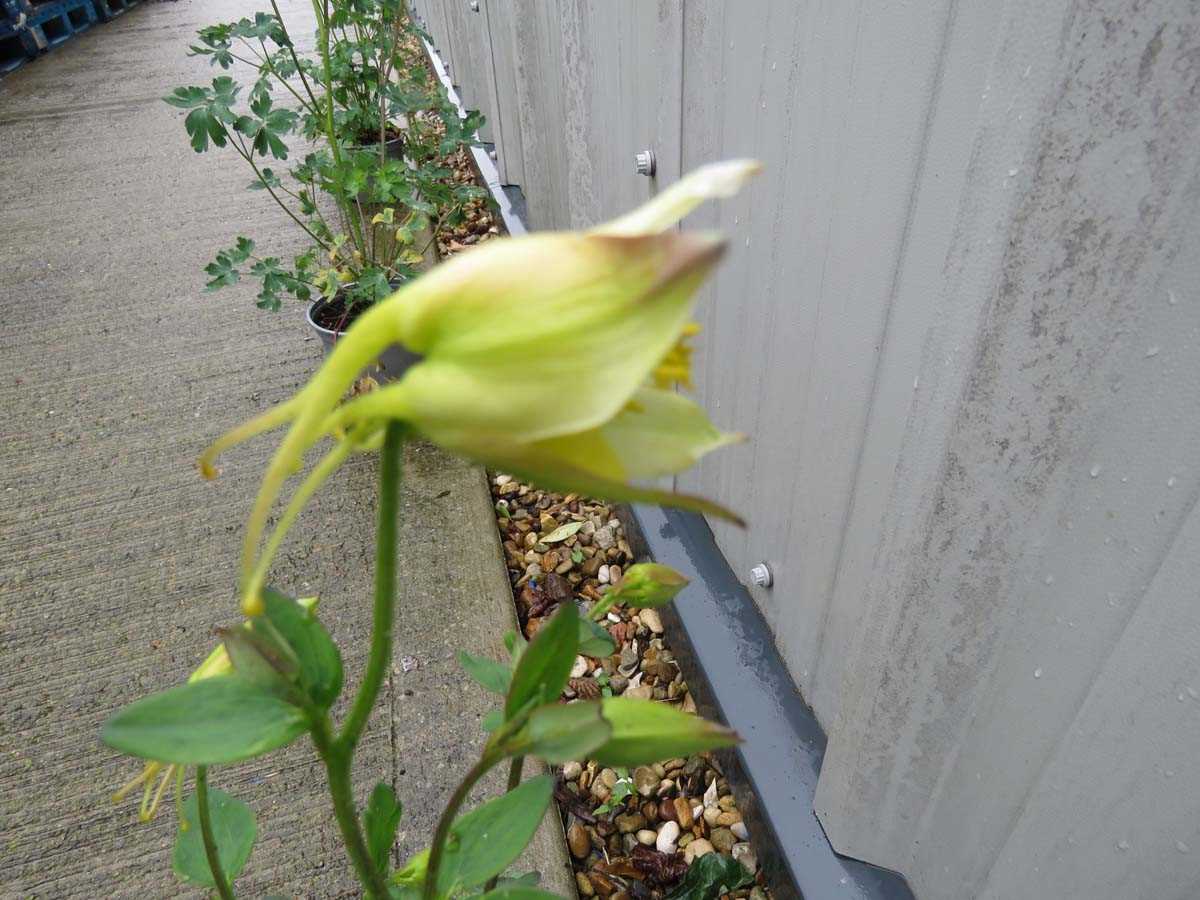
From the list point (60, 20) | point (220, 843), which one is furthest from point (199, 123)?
point (60, 20)

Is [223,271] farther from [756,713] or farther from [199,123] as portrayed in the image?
[756,713]

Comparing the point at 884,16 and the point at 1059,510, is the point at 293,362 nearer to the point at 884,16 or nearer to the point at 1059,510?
the point at 884,16

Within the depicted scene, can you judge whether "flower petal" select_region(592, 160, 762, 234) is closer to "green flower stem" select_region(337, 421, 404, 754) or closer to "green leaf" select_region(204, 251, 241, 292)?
"green flower stem" select_region(337, 421, 404, 754)

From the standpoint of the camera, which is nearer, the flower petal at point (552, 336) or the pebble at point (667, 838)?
the flower petal at point (552, 336)

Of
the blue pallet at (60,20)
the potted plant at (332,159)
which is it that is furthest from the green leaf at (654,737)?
the blue pallet at (60,20)

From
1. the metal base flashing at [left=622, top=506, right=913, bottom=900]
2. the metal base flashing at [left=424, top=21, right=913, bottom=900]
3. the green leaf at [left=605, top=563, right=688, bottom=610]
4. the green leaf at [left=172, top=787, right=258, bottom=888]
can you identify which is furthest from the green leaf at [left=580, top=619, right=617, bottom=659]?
the metal base flashing at [left=424, top=21, right=913, bottom=900]

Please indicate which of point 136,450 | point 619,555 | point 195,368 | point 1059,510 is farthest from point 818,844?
point 195,368

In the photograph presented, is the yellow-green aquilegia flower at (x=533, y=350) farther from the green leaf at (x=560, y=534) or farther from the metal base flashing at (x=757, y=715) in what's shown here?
the green leaf at (x=560, y=534)
